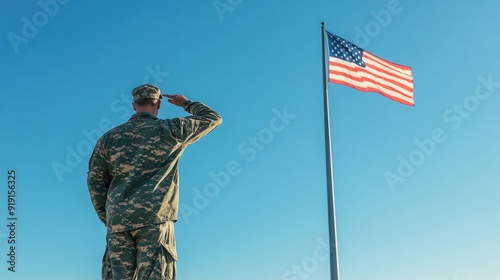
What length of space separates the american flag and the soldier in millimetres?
11071

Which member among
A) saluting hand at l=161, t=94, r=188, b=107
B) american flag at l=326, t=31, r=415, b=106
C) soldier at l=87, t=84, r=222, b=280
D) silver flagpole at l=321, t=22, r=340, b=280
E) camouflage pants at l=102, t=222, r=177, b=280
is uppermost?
american flag at l=326, t=31, r=415, b=106

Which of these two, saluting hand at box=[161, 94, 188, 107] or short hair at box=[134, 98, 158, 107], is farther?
saluting hand at box=[161, 94, 188, 107]

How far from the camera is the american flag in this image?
1542cm

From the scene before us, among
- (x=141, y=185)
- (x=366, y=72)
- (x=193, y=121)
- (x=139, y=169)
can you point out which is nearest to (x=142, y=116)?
(x=193, y=121)

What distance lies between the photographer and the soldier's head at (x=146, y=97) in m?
4.50

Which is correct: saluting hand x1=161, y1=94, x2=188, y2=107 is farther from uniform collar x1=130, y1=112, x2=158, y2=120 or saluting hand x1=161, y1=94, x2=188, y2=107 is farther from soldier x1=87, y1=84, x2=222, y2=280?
uniform collar x1=130, y1=112, x2=158, y2=120

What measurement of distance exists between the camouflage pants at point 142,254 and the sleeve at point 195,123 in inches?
25.6

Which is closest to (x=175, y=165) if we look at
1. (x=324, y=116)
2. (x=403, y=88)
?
(x=324, y=116)

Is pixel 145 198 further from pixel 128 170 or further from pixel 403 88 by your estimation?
pixel 403 88

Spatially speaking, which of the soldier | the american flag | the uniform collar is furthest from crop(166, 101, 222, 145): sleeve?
the american flag

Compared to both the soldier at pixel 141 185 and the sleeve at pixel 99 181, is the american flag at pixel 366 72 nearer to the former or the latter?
the soldier at pixel 141 185

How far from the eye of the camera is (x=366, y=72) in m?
15.6

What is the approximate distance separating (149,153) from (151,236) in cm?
58

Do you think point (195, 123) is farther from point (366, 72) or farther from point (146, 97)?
point (366, 72)
